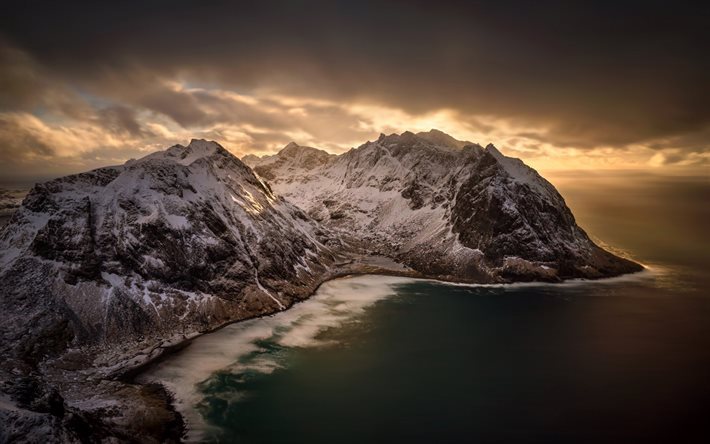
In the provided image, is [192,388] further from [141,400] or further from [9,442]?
[9,442]

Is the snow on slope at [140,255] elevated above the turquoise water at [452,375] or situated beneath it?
elevated above

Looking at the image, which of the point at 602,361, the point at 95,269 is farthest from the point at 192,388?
the point at 602,361

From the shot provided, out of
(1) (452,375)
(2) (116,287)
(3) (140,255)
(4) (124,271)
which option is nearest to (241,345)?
(2) (116,287)

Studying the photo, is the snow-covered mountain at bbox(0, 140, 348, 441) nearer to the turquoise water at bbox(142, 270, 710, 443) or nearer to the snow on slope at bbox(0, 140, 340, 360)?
the snow on slope at bbox(0, 140, 340, 360)

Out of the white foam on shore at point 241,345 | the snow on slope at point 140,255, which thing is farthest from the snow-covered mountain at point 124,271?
the white foam on shore at point 241,345

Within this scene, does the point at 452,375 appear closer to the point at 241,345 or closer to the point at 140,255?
the point at 241,345

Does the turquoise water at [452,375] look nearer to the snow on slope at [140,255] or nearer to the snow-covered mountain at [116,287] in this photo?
the snow-covered mountain at [116,287]

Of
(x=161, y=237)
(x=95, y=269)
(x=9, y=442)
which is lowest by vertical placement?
(x=9, y=442)
